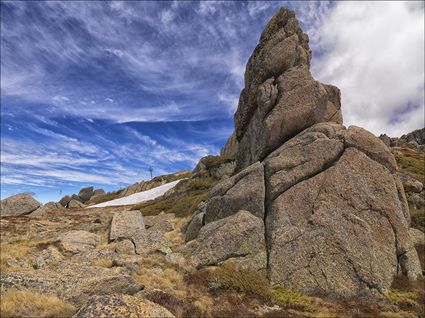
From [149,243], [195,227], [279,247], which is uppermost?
[195,227]

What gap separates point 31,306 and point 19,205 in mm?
74116

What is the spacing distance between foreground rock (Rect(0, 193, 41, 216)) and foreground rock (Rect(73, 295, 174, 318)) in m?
77.6

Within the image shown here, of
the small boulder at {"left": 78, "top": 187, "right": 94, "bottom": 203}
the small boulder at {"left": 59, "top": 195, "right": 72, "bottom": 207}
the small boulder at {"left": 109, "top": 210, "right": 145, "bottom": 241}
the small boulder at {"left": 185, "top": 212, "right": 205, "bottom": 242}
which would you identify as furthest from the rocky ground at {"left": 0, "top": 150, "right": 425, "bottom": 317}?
the small boulder at {"left": 78, "top": 187, "right": 94, "bottom": 203}

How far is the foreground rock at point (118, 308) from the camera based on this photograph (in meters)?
8.91

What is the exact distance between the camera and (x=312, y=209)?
21.3 m

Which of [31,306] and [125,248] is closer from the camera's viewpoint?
[31,306]

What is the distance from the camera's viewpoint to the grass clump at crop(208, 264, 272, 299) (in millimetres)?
17391

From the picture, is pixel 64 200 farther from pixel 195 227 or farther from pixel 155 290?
pixel 155 290

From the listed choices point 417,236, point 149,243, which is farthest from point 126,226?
point 417,236

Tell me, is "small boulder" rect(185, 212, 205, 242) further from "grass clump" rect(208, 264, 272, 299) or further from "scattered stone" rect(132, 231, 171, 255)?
"grass clump" rect(208, 264, 272, 299)

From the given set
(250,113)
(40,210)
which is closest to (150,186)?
(40,210)

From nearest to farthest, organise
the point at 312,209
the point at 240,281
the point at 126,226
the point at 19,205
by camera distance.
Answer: the point at 240,281, the point at 312,209, the point at 126,226, the point at 19,205

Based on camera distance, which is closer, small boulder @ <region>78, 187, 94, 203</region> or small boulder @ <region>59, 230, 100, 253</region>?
small boulder @ <region>59, 230, 100, 253</region>

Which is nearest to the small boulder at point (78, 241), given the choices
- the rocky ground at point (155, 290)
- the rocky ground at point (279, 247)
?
the rocky ground at point (279, 247)
